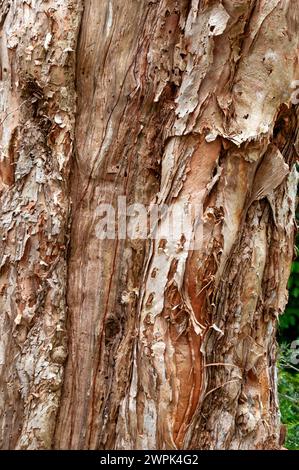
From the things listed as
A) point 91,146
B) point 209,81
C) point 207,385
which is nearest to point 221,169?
point 209,81

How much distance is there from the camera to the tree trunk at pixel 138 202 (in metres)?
1.97

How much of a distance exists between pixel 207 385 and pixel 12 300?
2.16 feet

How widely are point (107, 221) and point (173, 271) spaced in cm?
28

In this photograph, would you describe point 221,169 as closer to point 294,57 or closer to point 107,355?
point 294,57

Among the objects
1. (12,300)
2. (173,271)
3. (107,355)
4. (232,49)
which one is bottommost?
(107,355)

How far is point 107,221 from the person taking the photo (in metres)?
2.07

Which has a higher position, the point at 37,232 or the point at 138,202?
the point at 138,202

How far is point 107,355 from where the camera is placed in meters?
2.07

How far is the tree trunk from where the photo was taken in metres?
1.97

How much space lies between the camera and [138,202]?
6.81 feet

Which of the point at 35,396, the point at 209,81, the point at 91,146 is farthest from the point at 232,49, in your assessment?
the point at 35,396

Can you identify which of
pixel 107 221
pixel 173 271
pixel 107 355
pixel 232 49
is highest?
pixel 232 49

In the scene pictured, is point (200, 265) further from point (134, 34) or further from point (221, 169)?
point (134, 34)

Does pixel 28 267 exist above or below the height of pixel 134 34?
below
